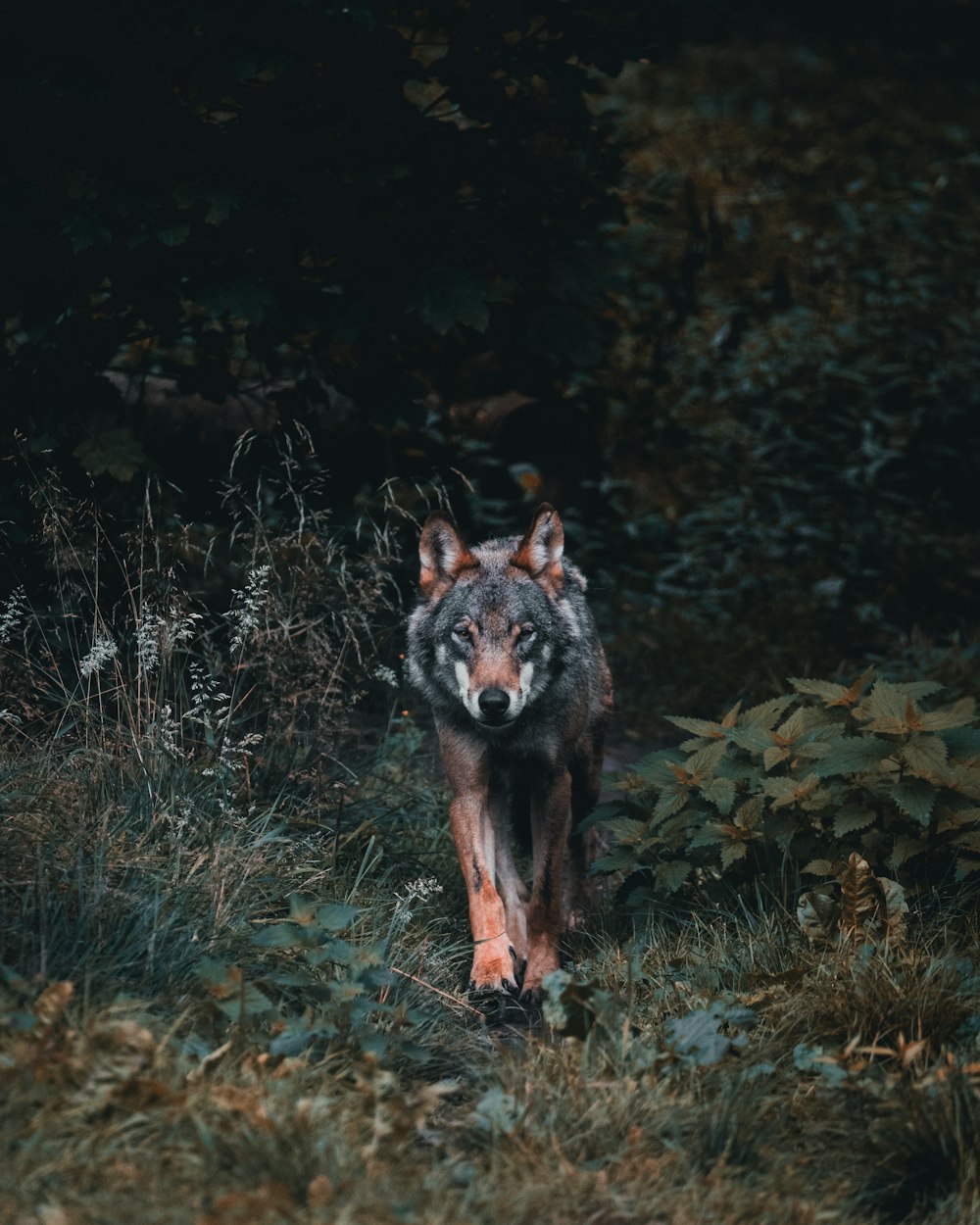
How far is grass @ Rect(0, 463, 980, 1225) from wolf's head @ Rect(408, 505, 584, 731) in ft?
1.06

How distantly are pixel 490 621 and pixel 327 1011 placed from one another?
1.76 m

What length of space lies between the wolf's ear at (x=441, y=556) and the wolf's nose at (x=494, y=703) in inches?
27.9

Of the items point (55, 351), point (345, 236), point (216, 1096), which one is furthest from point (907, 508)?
point (216, 1096)

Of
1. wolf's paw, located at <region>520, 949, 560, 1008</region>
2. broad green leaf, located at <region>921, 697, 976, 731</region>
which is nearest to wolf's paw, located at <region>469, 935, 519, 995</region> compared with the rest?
wolf's paw, located at <region>520, 949, 560, 1008</region>

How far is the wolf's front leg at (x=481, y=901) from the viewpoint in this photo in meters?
5.08

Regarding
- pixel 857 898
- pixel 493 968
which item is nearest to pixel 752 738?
pixel 857 898

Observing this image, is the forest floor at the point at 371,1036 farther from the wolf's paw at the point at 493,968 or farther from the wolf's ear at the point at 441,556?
the wolf's ear at the point at 441,556

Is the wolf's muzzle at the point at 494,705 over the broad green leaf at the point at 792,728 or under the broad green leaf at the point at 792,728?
over

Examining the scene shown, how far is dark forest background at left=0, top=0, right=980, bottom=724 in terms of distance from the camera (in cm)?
553

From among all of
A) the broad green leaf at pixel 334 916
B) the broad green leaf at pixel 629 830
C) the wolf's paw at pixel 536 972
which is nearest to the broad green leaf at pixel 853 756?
the broad green leaf at pixel 629 830

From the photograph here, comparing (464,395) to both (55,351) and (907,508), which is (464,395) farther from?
(907,508)

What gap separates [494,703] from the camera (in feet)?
16.5

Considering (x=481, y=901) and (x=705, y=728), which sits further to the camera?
(x=705, y=728)

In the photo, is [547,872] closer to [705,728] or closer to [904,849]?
[705,728]
